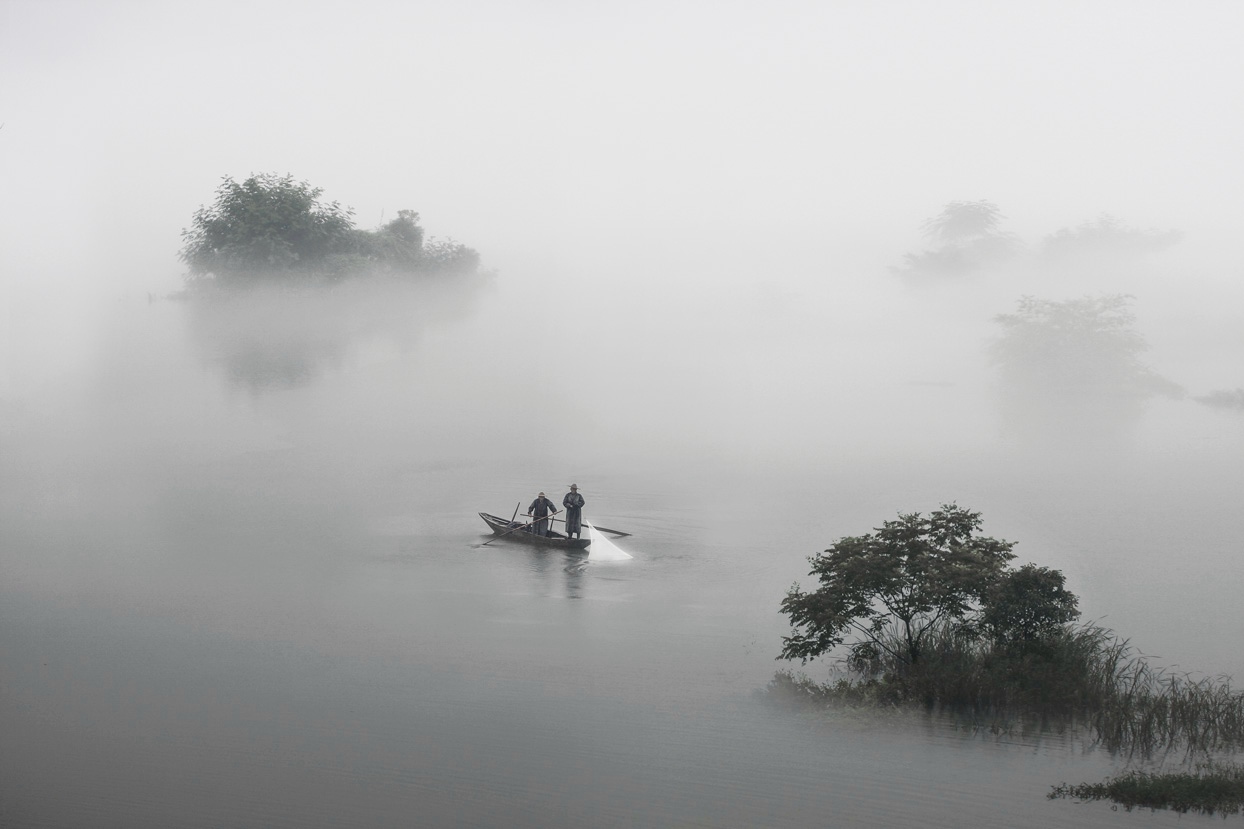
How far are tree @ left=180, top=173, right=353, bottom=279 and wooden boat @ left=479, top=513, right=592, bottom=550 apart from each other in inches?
2595

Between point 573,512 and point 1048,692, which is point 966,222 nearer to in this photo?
point 573,512

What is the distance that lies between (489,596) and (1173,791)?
698 inches

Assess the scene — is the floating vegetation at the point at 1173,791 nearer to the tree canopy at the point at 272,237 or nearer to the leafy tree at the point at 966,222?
the tree canopy at the point at 272,237

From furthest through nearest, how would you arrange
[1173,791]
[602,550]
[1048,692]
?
[602,550] → [1048,692] → [1173,791]

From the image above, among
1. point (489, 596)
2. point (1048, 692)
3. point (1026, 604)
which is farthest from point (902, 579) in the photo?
point (489, 596)

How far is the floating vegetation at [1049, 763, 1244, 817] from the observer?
1518 cm

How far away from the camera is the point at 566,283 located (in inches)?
6629

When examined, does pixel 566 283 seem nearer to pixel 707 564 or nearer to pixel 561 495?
pixel 561 495

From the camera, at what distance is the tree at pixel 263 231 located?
9375cm

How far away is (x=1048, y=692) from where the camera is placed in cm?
1947

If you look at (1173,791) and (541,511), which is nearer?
(1173,791)

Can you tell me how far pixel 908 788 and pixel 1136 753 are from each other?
4386 millimetres

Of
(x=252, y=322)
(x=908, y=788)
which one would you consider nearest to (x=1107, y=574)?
(x=908, y=788)

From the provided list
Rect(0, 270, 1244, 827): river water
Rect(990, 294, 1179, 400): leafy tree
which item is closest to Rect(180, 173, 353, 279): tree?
Rect(0, 270, 1244, 827): river water
